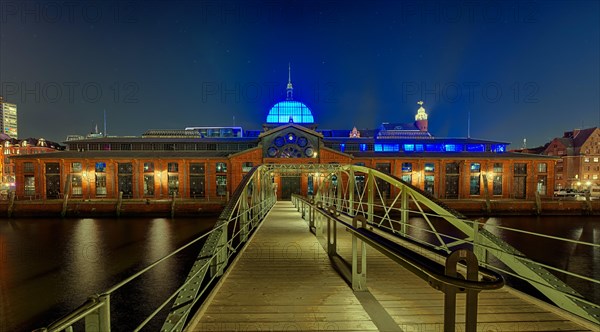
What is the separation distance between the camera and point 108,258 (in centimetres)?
2009

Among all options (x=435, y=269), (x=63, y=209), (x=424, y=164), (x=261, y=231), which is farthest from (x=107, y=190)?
(x=435, y=269)

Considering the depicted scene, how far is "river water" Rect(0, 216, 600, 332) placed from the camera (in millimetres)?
13367

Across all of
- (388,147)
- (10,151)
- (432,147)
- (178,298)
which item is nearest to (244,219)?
(178,298)

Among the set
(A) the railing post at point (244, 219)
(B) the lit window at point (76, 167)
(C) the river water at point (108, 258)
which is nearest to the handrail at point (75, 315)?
(A) the railing post at point (244, 219)

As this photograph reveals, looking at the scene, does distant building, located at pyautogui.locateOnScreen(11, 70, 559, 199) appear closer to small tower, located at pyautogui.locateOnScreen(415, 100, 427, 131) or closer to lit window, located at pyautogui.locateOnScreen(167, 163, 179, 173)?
lit window, located at pyautogui.locateOnScreen(167, 163, 179, 173)

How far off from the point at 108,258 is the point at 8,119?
9345 inches

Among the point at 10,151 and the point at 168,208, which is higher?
the point at 10,151

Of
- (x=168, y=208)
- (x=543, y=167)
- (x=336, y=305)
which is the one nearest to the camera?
(x=336, y=305)

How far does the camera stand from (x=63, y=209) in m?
34.0

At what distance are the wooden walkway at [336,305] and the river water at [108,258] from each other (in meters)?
8.44

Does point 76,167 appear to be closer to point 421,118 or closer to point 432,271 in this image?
point 432,271

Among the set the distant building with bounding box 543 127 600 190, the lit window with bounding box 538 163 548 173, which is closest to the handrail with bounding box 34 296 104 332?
the lit window with bounding box 538 163 548 173

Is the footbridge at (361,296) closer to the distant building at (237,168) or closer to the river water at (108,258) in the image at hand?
the river water at (108,258)

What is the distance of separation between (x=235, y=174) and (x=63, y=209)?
19.8m
